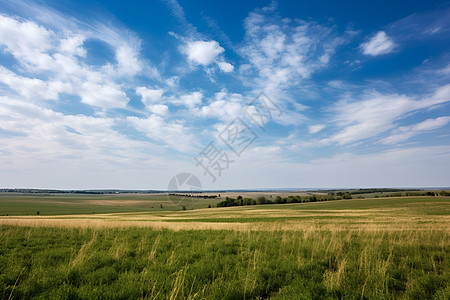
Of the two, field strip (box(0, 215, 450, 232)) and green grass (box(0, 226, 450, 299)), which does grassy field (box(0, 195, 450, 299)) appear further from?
field strip (box(0, 215, 450, 232))

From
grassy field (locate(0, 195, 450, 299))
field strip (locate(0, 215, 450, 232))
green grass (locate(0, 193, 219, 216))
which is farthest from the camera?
green grass (locate(0, 193, 219, 216))

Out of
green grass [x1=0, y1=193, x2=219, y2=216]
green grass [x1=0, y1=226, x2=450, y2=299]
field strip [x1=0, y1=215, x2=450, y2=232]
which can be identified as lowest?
green grass [x1=0, y1=193, x2=219, y2=216]

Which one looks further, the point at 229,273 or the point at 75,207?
the point at 75,207

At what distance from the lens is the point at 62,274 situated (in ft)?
19.5

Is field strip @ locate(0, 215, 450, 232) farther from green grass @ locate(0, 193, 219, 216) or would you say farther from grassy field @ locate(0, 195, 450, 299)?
green grass @ locate(0, 193, 219, 216)

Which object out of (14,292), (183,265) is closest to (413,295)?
(183,265)

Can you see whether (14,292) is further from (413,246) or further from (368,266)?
(413,246)

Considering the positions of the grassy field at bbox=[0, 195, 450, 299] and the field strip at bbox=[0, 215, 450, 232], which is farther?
the field strip at bbox=[0, 215, 450, 232]

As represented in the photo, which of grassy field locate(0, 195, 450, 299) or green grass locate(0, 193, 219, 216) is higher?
grassy field locate(0, 195, 450, 299)

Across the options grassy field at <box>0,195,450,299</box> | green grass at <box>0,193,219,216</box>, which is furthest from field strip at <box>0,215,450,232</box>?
green grass at <box>0,193,219,216</box>

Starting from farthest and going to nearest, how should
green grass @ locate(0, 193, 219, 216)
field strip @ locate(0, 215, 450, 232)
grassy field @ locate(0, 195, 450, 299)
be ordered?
green grass @ locate(0, 193, 219, 216), field strip @ locate(0, 215, 450, 232), grassy field @ locate(0, 195, 450, 299)

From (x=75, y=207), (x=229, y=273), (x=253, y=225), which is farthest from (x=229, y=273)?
(x=75, y=207)

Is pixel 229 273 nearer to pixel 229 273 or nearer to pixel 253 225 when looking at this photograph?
pixel 229 273

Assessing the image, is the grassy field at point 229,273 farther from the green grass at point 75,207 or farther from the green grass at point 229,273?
the green grass at point 75,207
